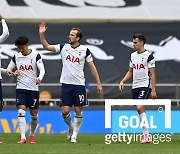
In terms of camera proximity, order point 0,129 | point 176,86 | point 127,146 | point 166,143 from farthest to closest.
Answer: point 176,86 < point 0,129 < point 166,143 < point 127,146

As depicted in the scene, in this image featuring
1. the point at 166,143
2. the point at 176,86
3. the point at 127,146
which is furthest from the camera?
the point at 176,86

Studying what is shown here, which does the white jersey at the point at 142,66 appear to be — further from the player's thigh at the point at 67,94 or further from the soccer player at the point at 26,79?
the soccer player at the point at 26,79

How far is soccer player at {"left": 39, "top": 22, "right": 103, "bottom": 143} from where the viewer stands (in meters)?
18.7

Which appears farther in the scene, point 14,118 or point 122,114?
point 14,118

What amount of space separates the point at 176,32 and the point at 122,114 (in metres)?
9.08

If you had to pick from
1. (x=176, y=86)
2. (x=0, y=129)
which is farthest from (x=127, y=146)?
(x=176, y=86)

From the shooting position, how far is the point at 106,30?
27344 mm

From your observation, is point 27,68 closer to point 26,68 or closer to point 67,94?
point 26,68

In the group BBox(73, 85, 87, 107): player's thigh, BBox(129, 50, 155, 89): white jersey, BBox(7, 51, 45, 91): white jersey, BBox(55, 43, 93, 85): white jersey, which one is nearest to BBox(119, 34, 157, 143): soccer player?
BBox(129, 50, 155, 89): white jersey

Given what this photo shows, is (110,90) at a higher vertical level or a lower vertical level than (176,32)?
lower

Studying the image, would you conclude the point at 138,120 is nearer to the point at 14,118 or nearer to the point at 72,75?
the point at 72,75

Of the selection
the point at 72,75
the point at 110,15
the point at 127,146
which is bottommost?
the point at 127,146

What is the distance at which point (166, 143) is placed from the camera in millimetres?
18562

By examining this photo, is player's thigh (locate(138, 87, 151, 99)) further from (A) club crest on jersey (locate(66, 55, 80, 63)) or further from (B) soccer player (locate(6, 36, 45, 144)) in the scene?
(B) soccer player (locate(6, 36, 45, 144))
